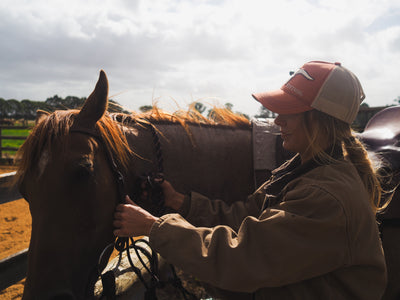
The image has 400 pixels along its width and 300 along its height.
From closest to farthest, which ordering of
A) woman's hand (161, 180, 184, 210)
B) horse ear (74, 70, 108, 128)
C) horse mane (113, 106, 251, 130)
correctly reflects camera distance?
1. horse ear (74, 70, 108, 128)
2. woman's hand (161, 180, 184, 210)
3. horse mane (113, 106, 251, 130)

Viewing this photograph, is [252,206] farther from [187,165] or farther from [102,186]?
[102,186]

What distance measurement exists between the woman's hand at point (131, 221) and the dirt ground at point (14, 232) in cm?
332

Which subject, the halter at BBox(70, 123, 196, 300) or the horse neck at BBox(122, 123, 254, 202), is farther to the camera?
the horse neck at BBox(122, 123, 254, 202)

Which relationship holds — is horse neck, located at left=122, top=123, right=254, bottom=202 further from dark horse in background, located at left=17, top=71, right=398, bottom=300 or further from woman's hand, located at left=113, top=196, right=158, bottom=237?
woman's hand, located at left=113, top=196, right=158, bottom=237

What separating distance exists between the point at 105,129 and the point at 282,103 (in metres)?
1.08

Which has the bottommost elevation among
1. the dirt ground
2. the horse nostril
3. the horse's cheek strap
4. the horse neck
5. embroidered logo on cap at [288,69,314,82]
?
the dirt ground

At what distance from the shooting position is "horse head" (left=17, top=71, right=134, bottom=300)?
140 centimetres

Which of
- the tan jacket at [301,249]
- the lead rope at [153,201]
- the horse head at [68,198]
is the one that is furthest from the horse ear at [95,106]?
the tan jacket at [301,249]

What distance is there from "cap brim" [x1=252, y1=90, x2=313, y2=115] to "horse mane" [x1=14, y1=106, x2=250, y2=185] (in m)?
0.65

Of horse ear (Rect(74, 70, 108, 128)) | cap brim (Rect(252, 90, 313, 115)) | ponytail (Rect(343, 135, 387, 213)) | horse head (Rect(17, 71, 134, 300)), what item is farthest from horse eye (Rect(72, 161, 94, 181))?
ponytail (Rect(343, 135, 387, 213))

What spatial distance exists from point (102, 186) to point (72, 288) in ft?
1.79

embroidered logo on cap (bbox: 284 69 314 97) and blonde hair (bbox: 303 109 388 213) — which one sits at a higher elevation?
embroidered logo on cap (bbox: 284 69 314 97)

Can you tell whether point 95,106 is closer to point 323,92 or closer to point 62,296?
point 62,296

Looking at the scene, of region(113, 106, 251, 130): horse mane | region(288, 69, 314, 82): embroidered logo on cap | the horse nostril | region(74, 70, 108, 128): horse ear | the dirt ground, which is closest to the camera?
the horse nostril
